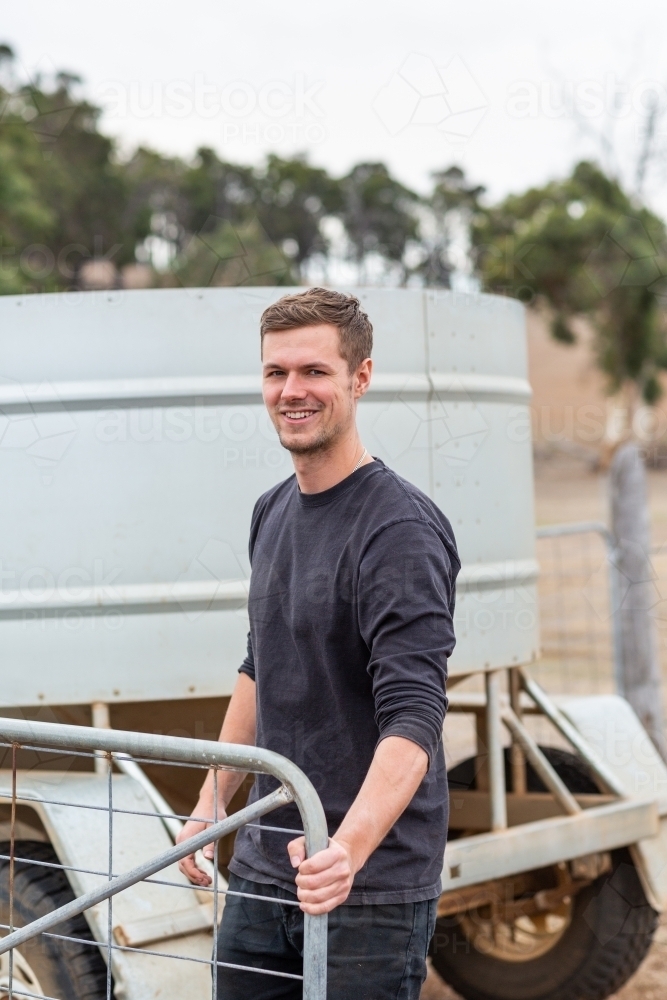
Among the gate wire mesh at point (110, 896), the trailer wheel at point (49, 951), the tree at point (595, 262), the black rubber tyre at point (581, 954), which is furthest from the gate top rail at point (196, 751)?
the tree at point (595, 262)

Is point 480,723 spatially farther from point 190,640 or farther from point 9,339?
point 9,339

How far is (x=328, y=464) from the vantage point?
2.27 metres

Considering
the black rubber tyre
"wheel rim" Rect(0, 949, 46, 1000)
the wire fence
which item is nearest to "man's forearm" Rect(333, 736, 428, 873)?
"wheel rim" Rect(0, 949, 46, 1000)

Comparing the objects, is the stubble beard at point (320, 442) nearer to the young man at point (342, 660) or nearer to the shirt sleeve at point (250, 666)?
the young man at point (342, 660)

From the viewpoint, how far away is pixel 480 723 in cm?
439

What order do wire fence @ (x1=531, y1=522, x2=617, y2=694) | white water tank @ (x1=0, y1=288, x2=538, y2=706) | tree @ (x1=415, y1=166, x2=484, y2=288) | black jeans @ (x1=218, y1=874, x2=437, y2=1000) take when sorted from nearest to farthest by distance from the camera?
black jeans @ (x1=218, y1=874, x2=437, y2=1000) < white water tank @ (x1=0, y1=288, x2=538, y2=706) < wire fence @ (x1=531, y1=522, x2=617, y2=694) < tree @ (x1=415, y1=166, x2=484, y2=288)

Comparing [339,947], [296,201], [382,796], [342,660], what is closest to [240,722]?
[342,660]

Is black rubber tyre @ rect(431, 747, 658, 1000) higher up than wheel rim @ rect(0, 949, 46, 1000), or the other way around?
wheel rim @ rect(0, 949, 46, 1000)

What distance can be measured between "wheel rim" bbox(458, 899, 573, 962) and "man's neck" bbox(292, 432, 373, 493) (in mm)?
2505

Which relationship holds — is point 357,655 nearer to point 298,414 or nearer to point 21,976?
point 298,414

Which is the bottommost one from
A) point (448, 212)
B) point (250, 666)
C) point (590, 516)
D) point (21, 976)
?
point (21, 976)

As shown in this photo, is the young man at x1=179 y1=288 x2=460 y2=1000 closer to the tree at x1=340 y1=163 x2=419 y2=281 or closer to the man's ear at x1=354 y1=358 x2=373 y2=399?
the man's ear at x1=354 y1=358 x2=373 y2=399

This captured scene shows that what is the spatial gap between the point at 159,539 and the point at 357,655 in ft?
3.55

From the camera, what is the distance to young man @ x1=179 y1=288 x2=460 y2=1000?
2051mm
